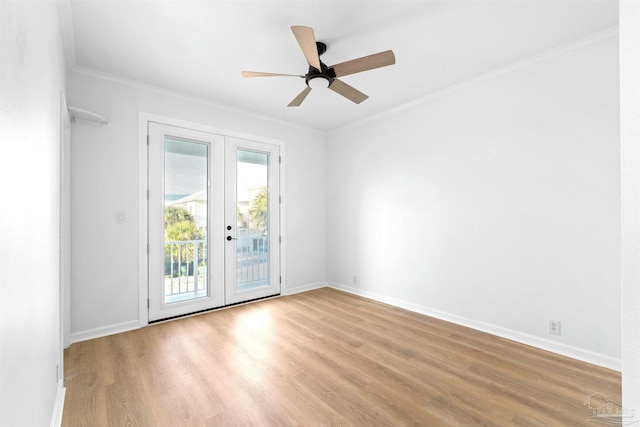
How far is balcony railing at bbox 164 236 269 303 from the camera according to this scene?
11.3ft

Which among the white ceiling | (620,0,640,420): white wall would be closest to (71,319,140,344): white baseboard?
the white ceiling

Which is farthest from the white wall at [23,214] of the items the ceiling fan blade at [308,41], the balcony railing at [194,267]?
the balcony railing at [194,267]

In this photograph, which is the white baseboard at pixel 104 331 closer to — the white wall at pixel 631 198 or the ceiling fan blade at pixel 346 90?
the ceiling fan blade at pixel 346 90

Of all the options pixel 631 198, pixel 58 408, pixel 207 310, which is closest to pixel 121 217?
pixel 207 310

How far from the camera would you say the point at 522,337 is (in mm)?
2758

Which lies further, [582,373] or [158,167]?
[158,167]

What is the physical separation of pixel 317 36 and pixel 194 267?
298cm

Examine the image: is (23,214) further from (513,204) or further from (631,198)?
(513,204)

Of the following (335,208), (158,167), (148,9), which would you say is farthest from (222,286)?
(148,9)

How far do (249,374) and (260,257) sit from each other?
2.14 m

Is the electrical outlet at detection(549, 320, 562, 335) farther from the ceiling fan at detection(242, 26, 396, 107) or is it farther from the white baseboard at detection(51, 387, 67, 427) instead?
the white baseboard at detection(51, 387, 67, 427)

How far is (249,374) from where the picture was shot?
2225 millimetres

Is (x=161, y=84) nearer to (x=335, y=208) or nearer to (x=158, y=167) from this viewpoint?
(x=158, y=167)

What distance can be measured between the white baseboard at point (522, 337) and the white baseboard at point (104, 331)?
3104mm
